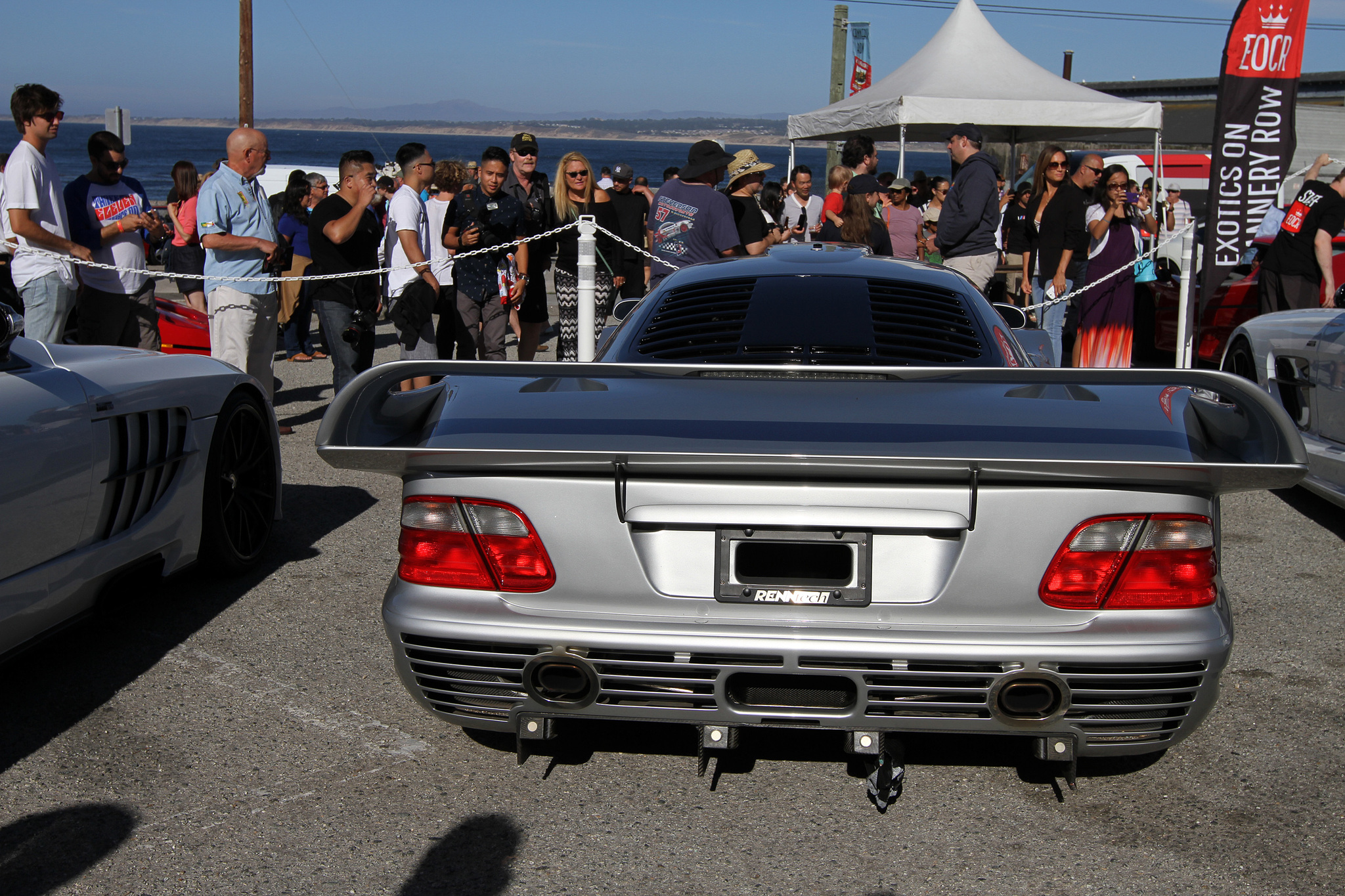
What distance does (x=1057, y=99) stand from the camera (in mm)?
13172

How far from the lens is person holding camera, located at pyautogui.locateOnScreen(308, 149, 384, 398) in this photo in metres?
6.75

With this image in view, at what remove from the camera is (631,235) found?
905 centimetres

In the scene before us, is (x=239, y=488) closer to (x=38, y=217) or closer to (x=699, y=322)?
(x=699, y=322)

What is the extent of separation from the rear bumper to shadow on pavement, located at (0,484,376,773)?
1193mm

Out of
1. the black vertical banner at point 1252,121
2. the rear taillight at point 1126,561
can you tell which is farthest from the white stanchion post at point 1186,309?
the rear taillight at point 1126,561

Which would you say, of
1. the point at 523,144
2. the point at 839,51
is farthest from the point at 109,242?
the point at 839,51

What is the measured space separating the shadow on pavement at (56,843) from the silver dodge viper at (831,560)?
0.81m

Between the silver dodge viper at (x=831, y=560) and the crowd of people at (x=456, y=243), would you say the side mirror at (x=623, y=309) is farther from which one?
the crowd of people at (x=456, y=243)

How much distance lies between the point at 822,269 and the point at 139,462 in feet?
7.81

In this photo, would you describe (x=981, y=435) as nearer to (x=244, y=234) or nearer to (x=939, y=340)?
(x=939, y=340)

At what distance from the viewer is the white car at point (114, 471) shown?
10.0 ft

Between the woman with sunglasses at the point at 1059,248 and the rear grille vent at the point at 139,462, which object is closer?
the rear grille vent at the point at 139,462

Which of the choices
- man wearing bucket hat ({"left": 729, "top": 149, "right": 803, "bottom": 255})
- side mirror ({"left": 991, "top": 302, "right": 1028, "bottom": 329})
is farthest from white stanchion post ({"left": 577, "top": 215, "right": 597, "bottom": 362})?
side mirror ({"left": 991, "top": 302, "right": 1028, "bottom": 329})

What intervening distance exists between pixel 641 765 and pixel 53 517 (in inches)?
72.8
